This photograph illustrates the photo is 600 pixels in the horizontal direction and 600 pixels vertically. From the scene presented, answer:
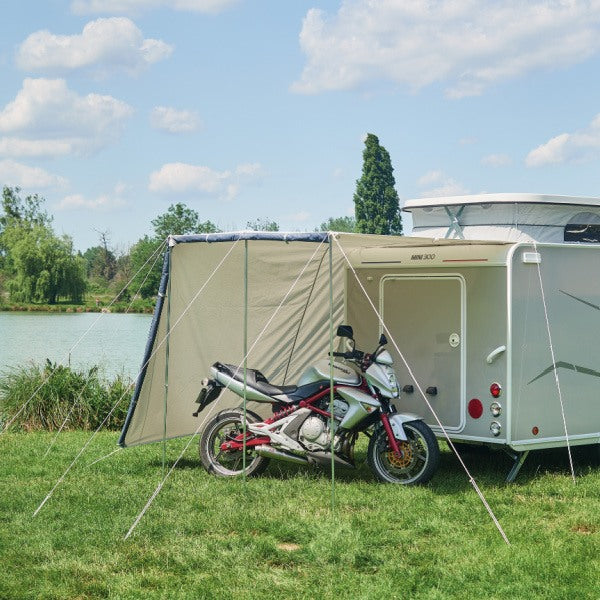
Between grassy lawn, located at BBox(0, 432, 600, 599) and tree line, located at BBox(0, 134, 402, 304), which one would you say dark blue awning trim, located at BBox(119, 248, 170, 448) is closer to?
grassy lawn, located at BBox(0, 432, 600, 599)

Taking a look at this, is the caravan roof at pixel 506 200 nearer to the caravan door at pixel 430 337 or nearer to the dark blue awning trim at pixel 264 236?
the caravan door at pixel 430 337

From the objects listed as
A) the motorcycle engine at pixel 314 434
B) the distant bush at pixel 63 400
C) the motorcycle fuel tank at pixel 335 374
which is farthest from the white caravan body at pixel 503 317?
the distant bush at pixel 63 400

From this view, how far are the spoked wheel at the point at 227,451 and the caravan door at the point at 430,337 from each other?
140cm

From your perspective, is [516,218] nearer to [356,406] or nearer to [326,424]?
[356,406]

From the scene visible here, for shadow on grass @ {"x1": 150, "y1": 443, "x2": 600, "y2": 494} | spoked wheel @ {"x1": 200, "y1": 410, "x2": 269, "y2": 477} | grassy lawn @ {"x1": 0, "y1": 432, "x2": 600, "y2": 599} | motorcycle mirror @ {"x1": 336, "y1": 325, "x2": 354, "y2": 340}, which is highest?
motorcycle mirror @ {"x1": 336, "y1": 325, "x2": 354, "y2": 340}

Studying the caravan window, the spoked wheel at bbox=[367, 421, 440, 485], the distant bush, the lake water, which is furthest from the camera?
the lake water

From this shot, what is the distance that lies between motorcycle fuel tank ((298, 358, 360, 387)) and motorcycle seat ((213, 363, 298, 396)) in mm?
162

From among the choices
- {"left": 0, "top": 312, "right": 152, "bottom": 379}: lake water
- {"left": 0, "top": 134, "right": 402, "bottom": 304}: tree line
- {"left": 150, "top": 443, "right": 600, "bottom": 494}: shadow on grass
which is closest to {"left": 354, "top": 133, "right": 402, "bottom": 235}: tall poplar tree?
{"left": 0, "top": 134, "right": 402, "bottom": 304}: tree line

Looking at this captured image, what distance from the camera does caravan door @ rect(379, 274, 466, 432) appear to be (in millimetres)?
8008

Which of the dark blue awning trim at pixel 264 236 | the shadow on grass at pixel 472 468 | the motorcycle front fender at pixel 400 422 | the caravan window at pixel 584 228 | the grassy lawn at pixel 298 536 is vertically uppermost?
the caravan window at pixel 584 228

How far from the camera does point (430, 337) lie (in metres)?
8.27

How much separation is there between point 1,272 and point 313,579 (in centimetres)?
5852

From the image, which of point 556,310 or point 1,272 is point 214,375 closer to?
point 556,310

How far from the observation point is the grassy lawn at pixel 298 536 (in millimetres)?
5344
